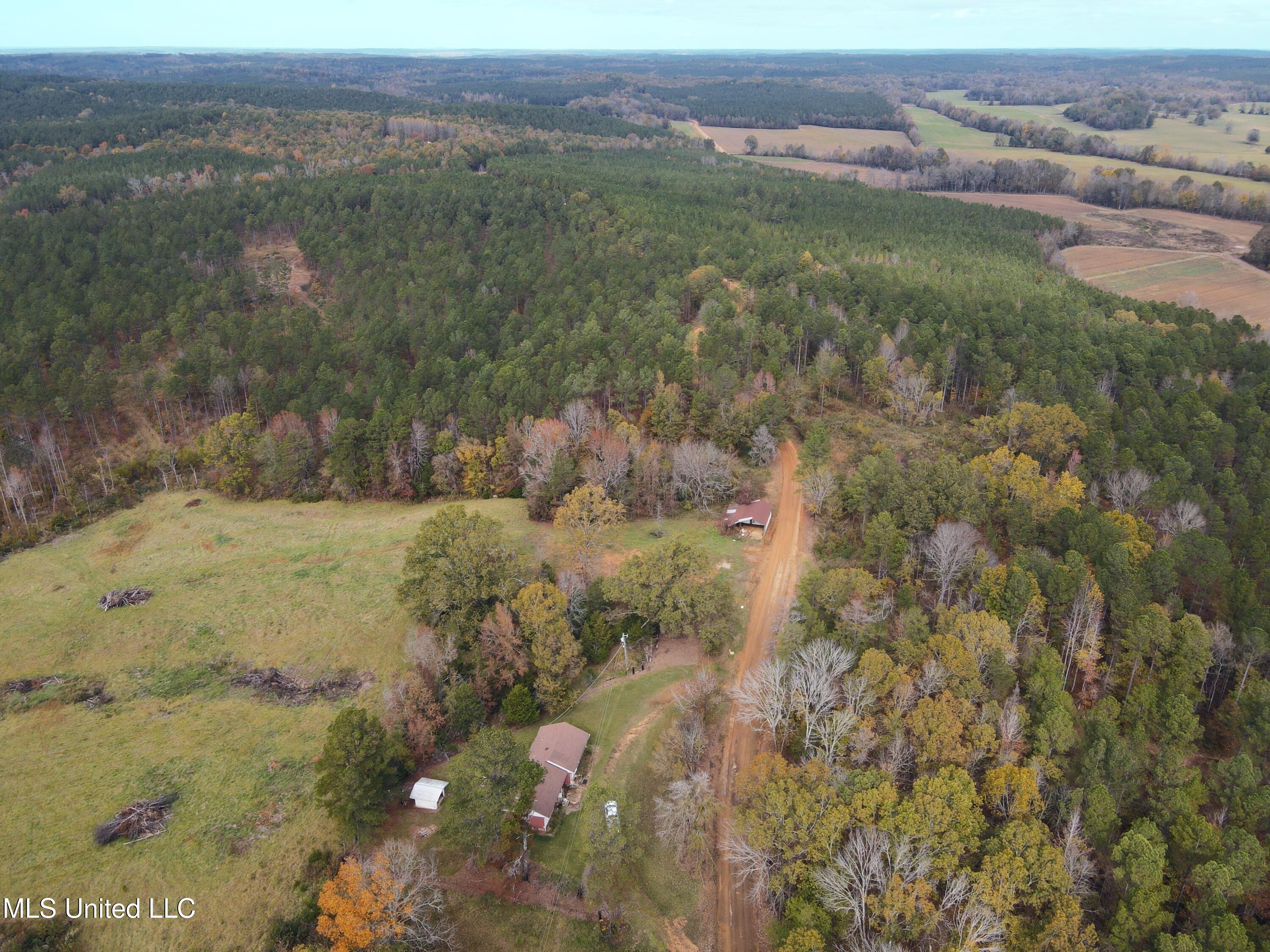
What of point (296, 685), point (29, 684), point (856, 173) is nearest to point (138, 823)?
point (296, 685)

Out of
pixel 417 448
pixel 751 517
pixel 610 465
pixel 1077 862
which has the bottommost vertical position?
pixel 1077 862

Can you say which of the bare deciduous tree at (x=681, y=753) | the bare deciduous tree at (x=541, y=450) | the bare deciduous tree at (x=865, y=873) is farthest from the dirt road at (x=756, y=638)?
the bare deciduous tree at (x=541, y=450)

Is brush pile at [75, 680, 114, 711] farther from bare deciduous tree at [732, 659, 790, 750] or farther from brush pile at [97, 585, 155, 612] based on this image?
bare deciduous tree at [732, 659, 790, 750]

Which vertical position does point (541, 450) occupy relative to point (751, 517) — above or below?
above

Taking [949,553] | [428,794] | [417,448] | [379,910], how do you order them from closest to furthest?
1. [379,910]
2. [428,794]
3. [949,553]
4. [417,448]

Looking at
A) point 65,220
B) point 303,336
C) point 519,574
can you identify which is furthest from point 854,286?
point 65,220

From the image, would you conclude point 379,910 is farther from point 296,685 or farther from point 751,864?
point 296,685
